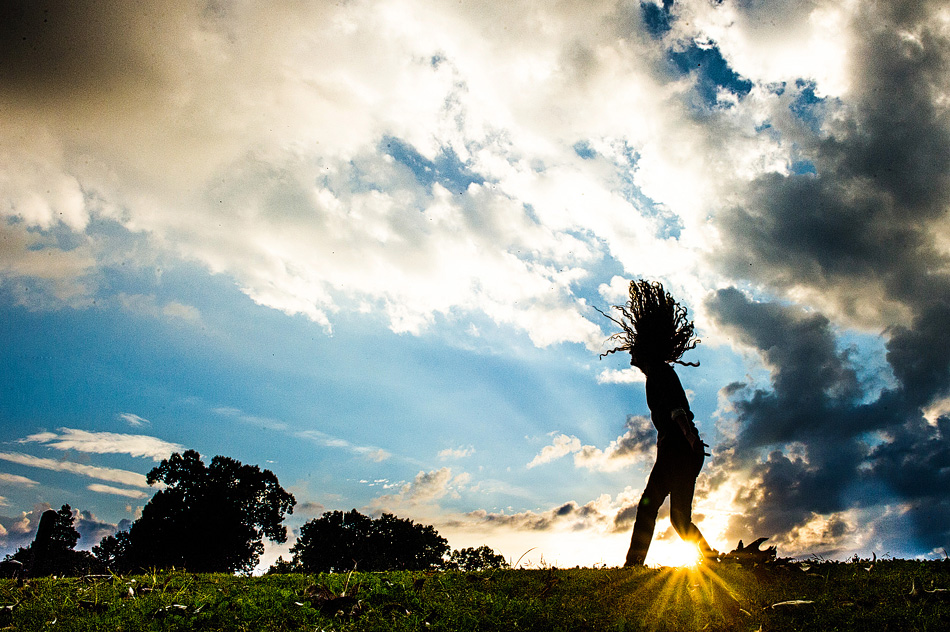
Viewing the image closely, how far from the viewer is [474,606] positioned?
487cm

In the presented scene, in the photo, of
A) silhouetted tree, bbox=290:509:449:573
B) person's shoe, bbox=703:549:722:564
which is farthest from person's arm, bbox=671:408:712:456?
silhouetted tree, bbox=290:509:449:573

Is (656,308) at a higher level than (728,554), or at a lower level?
higher

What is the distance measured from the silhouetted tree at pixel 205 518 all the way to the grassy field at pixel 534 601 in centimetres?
4393

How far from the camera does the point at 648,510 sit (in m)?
7.52

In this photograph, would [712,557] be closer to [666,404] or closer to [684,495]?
[684,495]

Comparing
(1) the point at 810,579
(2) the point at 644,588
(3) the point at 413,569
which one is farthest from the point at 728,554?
(3) the point at 413,569

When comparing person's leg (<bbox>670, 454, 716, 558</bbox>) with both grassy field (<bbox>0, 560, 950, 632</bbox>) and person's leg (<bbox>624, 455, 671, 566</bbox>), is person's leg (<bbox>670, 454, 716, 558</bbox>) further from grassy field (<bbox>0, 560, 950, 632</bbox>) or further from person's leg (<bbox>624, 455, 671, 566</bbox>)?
grassy field (<bbox>0, 560, 950, 632</bbox>)

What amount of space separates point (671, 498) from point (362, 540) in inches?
1858

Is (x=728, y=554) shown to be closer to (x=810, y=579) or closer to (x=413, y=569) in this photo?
(x=810, y=579)

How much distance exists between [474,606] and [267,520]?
4975cm

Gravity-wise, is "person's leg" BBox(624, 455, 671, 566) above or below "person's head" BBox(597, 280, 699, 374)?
below

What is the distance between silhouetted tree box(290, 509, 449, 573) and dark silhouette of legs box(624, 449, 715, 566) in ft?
139

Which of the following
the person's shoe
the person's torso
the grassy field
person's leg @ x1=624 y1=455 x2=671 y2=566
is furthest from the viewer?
the person's torso

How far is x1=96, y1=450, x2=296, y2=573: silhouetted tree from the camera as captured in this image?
43.2m
